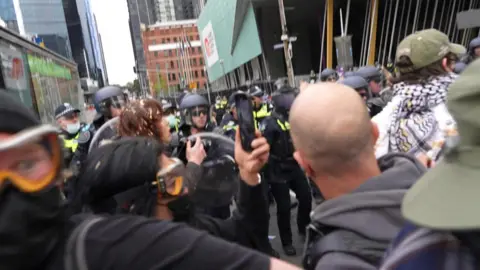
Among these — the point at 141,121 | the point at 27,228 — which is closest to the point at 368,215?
the point at 27,228

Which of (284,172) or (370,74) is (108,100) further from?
(370,74)

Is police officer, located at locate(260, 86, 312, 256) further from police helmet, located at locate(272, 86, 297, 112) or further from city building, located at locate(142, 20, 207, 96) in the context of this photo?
city building, located at locate(142, 20, 207, 96)

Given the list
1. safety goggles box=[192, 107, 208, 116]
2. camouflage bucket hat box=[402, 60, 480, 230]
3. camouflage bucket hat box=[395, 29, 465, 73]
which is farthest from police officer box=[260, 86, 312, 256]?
camouflage bucket hat box=[402, 60, 480, 230]

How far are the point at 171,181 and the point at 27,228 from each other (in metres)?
0.91

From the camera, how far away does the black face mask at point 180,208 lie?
2055mm

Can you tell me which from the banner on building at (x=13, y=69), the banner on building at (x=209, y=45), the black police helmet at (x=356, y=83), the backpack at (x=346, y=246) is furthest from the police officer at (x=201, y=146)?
the banner on building at (x=209, y=45)

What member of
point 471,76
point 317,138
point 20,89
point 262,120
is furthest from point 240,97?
point 20,89

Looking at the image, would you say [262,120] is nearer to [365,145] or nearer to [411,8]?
[365,145]

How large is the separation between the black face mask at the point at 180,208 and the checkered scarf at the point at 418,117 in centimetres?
136

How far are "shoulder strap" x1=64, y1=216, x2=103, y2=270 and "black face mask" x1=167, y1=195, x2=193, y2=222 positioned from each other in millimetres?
841

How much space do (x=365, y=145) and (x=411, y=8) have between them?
32.1m

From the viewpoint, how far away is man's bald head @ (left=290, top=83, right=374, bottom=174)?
153 centimetres

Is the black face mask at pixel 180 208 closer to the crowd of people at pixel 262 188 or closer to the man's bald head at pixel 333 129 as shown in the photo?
the crowd of people at pixel 262 188

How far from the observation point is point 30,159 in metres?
1.20
